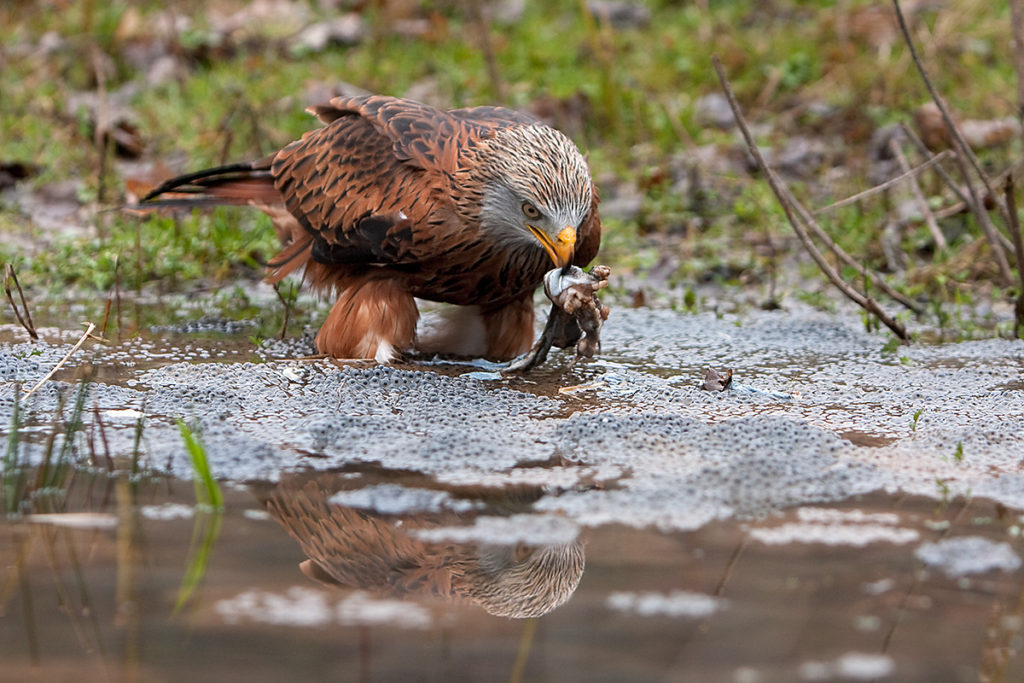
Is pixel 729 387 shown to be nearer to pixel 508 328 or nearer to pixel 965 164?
pixel 508 328

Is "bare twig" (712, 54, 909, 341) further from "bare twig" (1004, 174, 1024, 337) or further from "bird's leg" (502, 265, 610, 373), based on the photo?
"bird's leg" (502, 265, 610, 373)

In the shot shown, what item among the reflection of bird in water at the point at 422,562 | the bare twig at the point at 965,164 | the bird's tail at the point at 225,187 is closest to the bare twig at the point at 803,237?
the bare twig at the point at 965,164

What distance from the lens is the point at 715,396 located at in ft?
12.7

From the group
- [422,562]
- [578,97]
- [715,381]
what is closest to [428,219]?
[715,381]

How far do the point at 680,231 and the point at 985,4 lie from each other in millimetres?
3673

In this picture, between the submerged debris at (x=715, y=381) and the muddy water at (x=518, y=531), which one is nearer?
the muddy water at (x=518, y=531)

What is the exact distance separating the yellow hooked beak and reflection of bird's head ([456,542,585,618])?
1670 millimetres

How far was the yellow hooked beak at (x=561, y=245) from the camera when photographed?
13.2 feet

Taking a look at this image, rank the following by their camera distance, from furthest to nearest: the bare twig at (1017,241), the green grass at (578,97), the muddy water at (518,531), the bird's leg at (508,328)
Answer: the green grass at (578,97) → the bird's leg at (508,328) → the bare twig at (1017,241) → the muddy water at (518,531)

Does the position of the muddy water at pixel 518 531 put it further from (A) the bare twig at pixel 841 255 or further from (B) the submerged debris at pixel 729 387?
(A) the bare twig at pixel 841 255

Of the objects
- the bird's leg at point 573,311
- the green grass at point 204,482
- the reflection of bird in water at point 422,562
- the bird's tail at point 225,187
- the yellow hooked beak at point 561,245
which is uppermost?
the bird's tail at point 225,187

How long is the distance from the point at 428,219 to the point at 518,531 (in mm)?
1876

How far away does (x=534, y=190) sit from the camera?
13.3ft

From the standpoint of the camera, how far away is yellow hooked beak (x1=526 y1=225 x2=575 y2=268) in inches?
158
